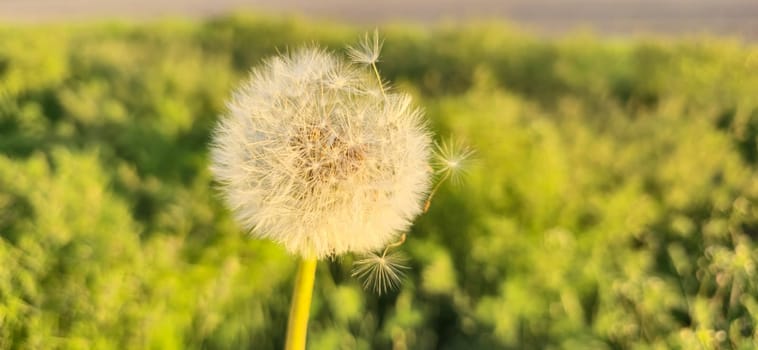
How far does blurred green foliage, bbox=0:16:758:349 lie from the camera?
2.42 m

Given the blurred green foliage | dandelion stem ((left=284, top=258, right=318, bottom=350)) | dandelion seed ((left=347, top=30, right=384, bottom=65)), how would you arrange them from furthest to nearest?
the blurred green foliage, dandelion seed ((left=347, top=30, right=384, bottom=65)), dandelion stem ((left=284, top=258, right=318, bottom=350))

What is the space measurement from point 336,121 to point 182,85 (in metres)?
3.24

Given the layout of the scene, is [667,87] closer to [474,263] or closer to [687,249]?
[687,249]

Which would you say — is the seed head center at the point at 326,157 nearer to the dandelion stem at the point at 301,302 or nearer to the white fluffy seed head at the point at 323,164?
the white fluffy seed head at the point at 323,164

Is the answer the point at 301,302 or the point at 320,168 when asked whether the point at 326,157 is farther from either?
the point at 301,302

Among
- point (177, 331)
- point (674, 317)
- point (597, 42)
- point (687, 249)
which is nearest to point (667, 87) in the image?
point (597, 42)

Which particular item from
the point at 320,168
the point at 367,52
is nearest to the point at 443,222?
the point at 367,52

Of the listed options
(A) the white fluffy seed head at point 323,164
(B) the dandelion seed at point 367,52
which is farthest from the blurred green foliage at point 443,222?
(B) the dandelion seed at point 367,52

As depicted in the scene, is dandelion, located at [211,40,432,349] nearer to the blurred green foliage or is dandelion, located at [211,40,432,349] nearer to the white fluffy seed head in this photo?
the white fluffy seed head

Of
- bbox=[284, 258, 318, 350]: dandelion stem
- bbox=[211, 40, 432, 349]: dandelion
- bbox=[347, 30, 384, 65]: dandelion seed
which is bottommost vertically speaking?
bbox=[284, 258, 318, 350]: dandelion stem

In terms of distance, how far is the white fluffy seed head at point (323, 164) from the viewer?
1.49 meters

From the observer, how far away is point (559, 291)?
110 inches

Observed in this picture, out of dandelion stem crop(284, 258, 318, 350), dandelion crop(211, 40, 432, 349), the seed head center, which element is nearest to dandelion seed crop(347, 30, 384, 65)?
dandelion crop(211, 40, 432, 349)

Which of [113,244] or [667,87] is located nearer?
[113,244]
